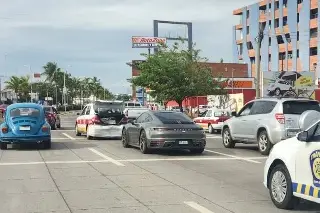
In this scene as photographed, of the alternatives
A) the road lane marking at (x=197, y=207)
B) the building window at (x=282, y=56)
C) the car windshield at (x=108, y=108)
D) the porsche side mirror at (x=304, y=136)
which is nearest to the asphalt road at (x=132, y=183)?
the road lane marking at (x=197, y=207)

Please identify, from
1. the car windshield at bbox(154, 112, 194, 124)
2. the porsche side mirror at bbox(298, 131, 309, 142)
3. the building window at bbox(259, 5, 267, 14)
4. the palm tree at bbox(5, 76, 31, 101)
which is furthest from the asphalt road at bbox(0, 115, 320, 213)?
the palm tree at bbox(5, 76, 31, 101)

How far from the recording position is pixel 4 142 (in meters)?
17.4

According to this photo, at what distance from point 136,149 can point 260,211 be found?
415 inches

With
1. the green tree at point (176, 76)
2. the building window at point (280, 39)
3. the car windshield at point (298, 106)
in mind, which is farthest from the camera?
the building window at point (280, 39)

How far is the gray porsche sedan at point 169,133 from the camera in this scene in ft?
50.7

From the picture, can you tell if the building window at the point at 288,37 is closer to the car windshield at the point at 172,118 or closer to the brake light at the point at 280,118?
the car windshield at the point at 172,118

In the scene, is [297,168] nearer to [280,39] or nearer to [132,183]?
[132,183]

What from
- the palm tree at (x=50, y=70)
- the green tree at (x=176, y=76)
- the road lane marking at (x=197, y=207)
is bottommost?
the road lane marking at (x=197, y=207)

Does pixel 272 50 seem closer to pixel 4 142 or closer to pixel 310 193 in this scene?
pixel 4 142

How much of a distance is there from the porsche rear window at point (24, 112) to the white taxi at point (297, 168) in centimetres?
1171

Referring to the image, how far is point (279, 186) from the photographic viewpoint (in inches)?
303

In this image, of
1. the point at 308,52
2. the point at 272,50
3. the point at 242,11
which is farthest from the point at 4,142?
the point at 242,11

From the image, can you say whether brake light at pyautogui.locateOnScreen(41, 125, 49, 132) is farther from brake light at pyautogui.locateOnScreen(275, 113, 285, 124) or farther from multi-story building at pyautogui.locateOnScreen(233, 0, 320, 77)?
multi-story building at pyautogui.locateOnScreen(233, 0, 320, 77)

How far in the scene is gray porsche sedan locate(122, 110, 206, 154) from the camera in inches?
608
